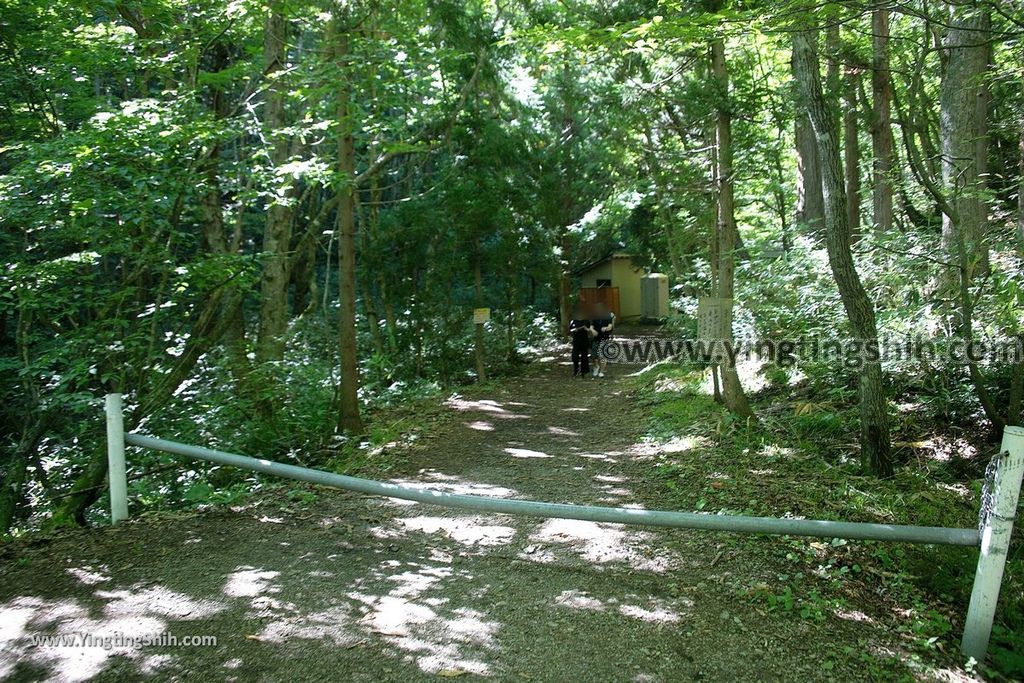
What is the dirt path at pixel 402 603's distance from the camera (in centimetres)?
363

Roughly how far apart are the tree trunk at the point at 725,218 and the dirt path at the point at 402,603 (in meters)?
4.80

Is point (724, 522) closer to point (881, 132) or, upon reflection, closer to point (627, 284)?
point (881, 132)

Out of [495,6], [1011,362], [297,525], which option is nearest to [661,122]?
[495,6]

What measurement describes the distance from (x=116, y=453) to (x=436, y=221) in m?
11.0

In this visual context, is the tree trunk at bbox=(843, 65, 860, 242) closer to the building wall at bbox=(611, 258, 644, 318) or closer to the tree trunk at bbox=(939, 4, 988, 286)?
the tree trunk at bbox=(939, 4, 988, 286)

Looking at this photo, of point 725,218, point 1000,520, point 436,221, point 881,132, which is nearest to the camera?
point 1000,520

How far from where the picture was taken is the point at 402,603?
4.32m

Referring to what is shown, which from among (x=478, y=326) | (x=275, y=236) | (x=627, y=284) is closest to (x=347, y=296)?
(x=275, y=236)

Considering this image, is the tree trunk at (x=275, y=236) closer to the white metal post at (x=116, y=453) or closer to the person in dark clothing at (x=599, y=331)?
the white metal post at (x=116, y=453)

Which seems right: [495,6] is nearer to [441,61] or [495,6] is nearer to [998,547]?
[441,61]

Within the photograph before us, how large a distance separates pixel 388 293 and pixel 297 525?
10.8 m

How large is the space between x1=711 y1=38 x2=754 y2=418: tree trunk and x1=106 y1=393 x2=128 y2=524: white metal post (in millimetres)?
7641

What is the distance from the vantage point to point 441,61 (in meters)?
12.9

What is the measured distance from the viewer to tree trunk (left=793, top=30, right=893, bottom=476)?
22.0 feet
